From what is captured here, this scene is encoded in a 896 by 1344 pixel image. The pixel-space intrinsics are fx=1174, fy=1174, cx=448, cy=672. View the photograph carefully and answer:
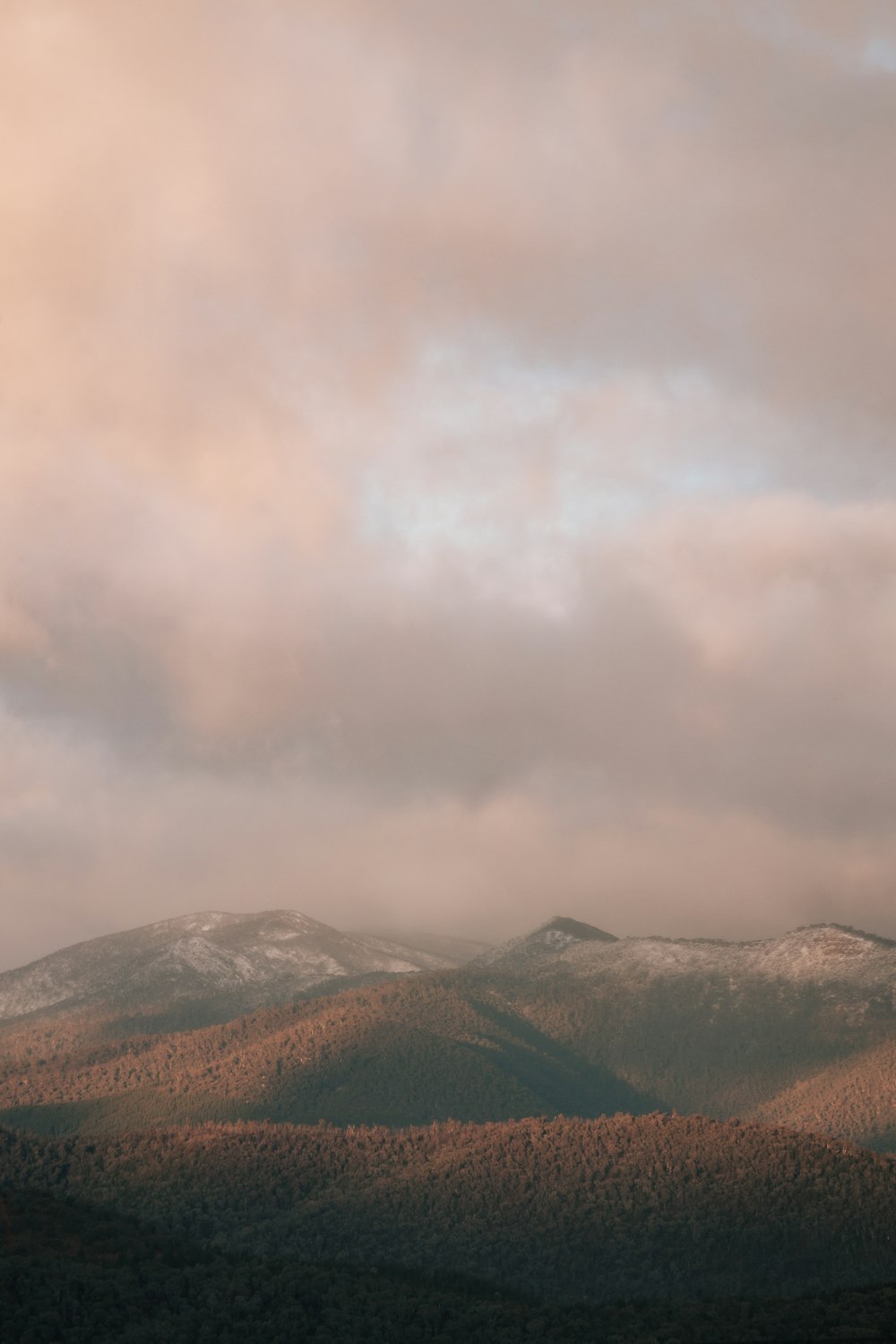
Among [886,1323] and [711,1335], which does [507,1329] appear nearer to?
[711,1335]

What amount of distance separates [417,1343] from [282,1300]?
21.4 meters

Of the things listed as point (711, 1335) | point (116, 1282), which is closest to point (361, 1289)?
point (116, 1282)

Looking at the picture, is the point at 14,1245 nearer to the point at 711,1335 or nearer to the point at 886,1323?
the point at 711,1335

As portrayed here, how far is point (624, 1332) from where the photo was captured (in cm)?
17200

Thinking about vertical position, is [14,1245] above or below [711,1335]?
above

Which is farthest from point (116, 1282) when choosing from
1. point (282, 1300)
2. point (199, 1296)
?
point (282, 1300)

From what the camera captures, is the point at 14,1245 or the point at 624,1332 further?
the point at 14,1245

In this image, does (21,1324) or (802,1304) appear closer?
(21,1324)

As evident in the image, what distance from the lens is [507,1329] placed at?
6742 inches

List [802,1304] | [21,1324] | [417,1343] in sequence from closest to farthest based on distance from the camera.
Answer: [21,1324] → [417,1343] → [802,1304]

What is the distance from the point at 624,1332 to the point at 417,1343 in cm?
3135

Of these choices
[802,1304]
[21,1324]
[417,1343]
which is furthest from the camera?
[802,1304]

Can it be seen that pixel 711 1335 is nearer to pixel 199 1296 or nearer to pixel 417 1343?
pixel 417 1343

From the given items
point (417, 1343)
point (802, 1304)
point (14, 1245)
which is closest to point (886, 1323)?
point (802, 1304)
